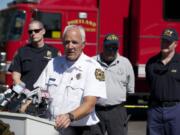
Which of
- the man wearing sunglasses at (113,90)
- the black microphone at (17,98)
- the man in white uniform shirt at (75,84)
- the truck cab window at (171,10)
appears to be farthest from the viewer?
the truck cab window at (171,10)

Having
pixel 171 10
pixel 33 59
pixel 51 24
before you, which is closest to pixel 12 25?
pixel 51 24

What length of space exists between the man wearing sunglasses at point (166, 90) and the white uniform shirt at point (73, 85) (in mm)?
1912

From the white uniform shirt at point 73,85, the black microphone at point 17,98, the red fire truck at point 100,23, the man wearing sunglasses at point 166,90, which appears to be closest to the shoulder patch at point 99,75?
the white uniform shirt at point 73,85

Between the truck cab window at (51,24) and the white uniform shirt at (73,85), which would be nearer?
the white uniform shirt at (73,85)

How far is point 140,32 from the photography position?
40.9 ft

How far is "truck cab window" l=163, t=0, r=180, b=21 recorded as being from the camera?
12605mm

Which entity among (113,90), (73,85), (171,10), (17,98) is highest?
(171,10)

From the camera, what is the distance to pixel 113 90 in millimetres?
6730

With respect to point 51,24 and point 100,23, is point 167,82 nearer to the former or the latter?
point 51,24

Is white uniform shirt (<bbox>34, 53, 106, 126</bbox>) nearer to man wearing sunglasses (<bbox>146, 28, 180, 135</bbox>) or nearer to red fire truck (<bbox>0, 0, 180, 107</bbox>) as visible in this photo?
man wearing sunglasses (<bbox>146, 28, 180, 135</bbox>)

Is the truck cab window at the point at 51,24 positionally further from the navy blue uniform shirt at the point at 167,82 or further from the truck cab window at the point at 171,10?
the navy blue uniform shirt at the point at 167,82

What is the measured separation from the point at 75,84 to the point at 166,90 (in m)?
2.08

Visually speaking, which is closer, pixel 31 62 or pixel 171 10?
pixel 31 62

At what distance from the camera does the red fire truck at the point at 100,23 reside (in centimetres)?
1225
